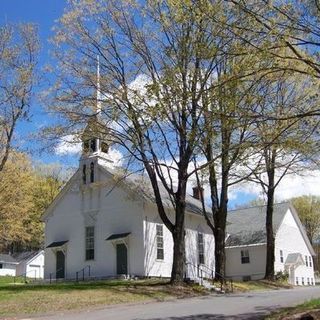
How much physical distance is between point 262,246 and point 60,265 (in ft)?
57.7

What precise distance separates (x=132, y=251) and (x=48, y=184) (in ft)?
129

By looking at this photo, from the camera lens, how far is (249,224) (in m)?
51.3

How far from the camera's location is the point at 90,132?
27.0 meters

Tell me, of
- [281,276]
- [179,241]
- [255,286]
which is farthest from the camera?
[281,276]

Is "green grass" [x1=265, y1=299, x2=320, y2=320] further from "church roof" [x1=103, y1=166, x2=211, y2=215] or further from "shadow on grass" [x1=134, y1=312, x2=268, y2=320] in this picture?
"church roof" [x1=103, y1=166, x2=211, y2=215]

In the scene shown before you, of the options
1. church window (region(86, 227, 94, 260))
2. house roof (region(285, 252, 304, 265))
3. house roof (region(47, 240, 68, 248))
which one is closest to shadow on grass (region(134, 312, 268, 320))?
church window (region(86, 227, 94, 260))

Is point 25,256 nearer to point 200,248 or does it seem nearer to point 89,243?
point 89,243

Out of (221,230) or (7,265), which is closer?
(221,230)

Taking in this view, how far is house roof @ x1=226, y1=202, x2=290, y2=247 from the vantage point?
157 ft

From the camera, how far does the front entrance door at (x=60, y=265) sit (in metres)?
38.8

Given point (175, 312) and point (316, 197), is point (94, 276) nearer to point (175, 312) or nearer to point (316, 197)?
point (175, 312)

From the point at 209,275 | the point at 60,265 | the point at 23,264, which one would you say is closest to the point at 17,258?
the point at 23,264

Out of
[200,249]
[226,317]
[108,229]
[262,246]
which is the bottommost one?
[226,317]

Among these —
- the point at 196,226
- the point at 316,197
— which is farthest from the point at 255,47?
the point at 316,197
